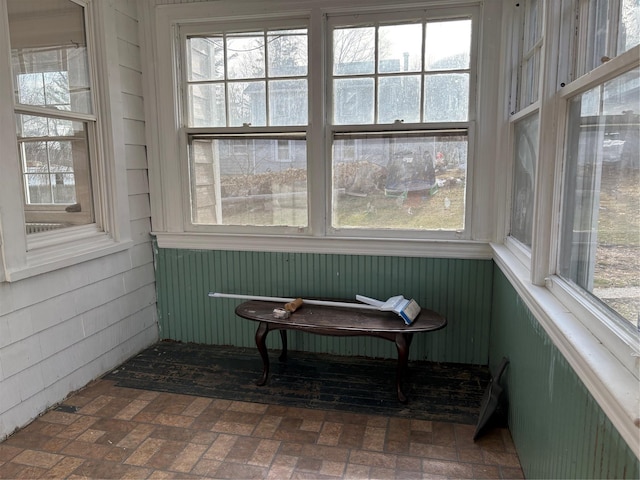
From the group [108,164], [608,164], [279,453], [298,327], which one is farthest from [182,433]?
[608,164]

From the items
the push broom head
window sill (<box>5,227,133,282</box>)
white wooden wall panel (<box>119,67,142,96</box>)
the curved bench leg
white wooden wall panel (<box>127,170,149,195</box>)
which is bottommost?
the curved bench leg

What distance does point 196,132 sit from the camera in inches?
125

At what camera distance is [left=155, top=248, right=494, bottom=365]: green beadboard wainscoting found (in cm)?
292

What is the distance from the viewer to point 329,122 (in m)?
2.96

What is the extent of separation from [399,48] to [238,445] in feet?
8.15

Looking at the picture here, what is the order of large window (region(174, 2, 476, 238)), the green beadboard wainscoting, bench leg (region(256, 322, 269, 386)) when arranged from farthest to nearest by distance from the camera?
the green beadboard wainscoting < large window (region(174, 2, 476, 238)) < bench leg (region(256, 322, 269, 386))

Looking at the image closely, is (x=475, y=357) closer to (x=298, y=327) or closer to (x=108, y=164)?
(x=298, y=327)

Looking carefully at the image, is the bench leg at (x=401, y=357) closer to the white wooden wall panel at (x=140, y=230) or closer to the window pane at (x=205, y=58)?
the white wooden wall panel at (x=140, y=230)

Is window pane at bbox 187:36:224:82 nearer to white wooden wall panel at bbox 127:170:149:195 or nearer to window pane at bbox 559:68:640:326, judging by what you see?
white wooden wall panel at bbox 127:170:149:195

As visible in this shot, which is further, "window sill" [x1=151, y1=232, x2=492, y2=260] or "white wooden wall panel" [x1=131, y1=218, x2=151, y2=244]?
"white wooden wall panel" [x1=131, y1=218, x2=151, y2=244]

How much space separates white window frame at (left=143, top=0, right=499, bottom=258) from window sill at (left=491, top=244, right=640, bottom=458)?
1.13 meters

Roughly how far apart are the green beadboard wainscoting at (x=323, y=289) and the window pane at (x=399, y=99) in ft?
3.05

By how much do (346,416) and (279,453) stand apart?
455 millimetres

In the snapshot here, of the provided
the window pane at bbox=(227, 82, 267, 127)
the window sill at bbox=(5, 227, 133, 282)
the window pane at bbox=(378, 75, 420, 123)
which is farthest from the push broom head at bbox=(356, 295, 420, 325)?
the window sill at bbox=(5, 227, 133, 282)
